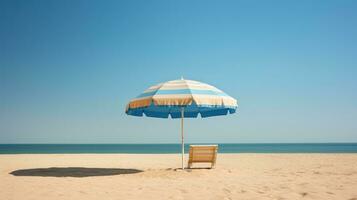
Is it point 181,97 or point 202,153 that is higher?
point 181,97

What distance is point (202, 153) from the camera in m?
8.62

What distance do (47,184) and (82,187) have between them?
0.78 metres

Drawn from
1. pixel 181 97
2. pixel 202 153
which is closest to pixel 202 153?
pixel 202 153

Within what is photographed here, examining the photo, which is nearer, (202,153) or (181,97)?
(181,97)

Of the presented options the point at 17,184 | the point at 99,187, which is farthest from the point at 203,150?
the point at 17,184

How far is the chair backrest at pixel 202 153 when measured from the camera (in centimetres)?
851

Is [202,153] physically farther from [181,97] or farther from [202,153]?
[181,97]

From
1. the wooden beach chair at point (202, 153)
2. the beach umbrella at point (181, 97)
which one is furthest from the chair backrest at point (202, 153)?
the beach umbrella at point (181, 97)

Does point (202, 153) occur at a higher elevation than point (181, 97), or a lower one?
lower

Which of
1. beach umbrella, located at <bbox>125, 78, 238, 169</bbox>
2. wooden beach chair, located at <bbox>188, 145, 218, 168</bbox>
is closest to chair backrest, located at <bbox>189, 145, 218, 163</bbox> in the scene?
wooden beach chair, located at <bbox>188, 145, 218, 168</bbox>

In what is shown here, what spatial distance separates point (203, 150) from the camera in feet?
28.1

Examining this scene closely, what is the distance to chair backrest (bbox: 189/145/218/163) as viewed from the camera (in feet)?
27.9

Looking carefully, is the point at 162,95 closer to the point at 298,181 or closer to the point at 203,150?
the point at 203,150

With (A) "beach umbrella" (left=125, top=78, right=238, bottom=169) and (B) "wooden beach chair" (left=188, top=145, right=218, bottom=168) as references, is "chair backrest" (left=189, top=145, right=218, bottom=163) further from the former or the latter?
(A) "beach umbrella" (left=125, top=78, right=238, bottom=169)
